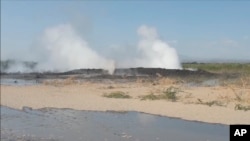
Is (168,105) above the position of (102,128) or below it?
above

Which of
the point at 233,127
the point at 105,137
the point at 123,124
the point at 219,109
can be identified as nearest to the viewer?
the point at 233,127

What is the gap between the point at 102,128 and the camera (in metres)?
16.5

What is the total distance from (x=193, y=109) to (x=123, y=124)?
4.98 m

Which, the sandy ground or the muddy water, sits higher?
the sandy ground

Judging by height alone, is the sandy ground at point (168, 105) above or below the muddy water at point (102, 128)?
above

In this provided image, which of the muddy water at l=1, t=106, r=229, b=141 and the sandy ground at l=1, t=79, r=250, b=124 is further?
the sandy ground at l=1, t=79, r=250, b=124

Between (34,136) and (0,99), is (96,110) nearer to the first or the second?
(34,136)

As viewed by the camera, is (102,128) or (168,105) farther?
(168,105)

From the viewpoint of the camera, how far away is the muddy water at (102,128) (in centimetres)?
1427

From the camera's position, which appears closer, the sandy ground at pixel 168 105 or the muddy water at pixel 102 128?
the muddy water at pixel 102 128

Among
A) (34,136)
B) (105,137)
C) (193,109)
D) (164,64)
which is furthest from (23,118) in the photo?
(164,64)

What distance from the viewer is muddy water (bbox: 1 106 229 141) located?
46.8 feet

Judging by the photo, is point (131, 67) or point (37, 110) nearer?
point (37, 110)

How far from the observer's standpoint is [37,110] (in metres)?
23.0
